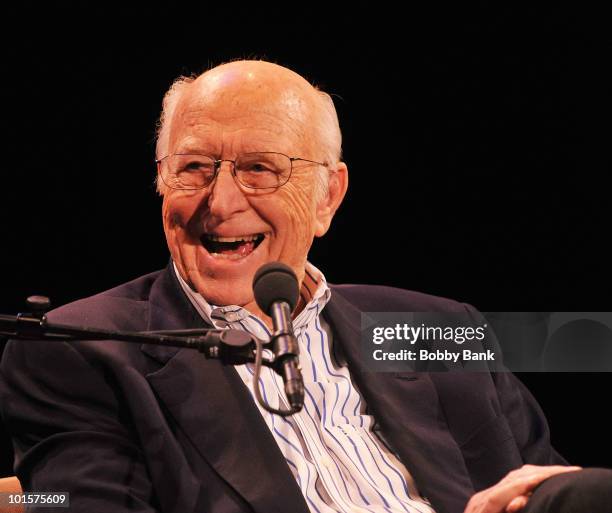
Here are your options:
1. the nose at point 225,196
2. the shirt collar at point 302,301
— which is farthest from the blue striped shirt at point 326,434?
the nose at point 225,196

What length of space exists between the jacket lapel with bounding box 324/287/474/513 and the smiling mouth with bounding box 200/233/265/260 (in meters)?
0.32

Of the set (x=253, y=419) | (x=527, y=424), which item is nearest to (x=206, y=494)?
(x=253, y=419)

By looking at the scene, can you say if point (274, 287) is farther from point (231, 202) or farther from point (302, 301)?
point (302, 301)

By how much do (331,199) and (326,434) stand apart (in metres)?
0.79

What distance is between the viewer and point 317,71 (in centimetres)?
316

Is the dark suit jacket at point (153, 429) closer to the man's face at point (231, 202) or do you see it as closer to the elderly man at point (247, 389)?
the elderly man at point (247, 389)

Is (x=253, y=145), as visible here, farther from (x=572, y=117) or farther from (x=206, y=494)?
(x=572, y=117)

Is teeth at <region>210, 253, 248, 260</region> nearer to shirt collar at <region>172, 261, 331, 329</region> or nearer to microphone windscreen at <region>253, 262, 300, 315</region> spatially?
shirt collar at <region>172, 261, 331, 329</region>

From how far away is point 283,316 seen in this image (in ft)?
5.17

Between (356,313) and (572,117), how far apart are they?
122 centimetres

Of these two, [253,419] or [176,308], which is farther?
[176,308]

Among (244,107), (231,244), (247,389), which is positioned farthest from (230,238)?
(247,389)

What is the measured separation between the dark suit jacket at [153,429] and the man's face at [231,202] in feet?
0.41

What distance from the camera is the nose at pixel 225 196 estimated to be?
2.45 m
